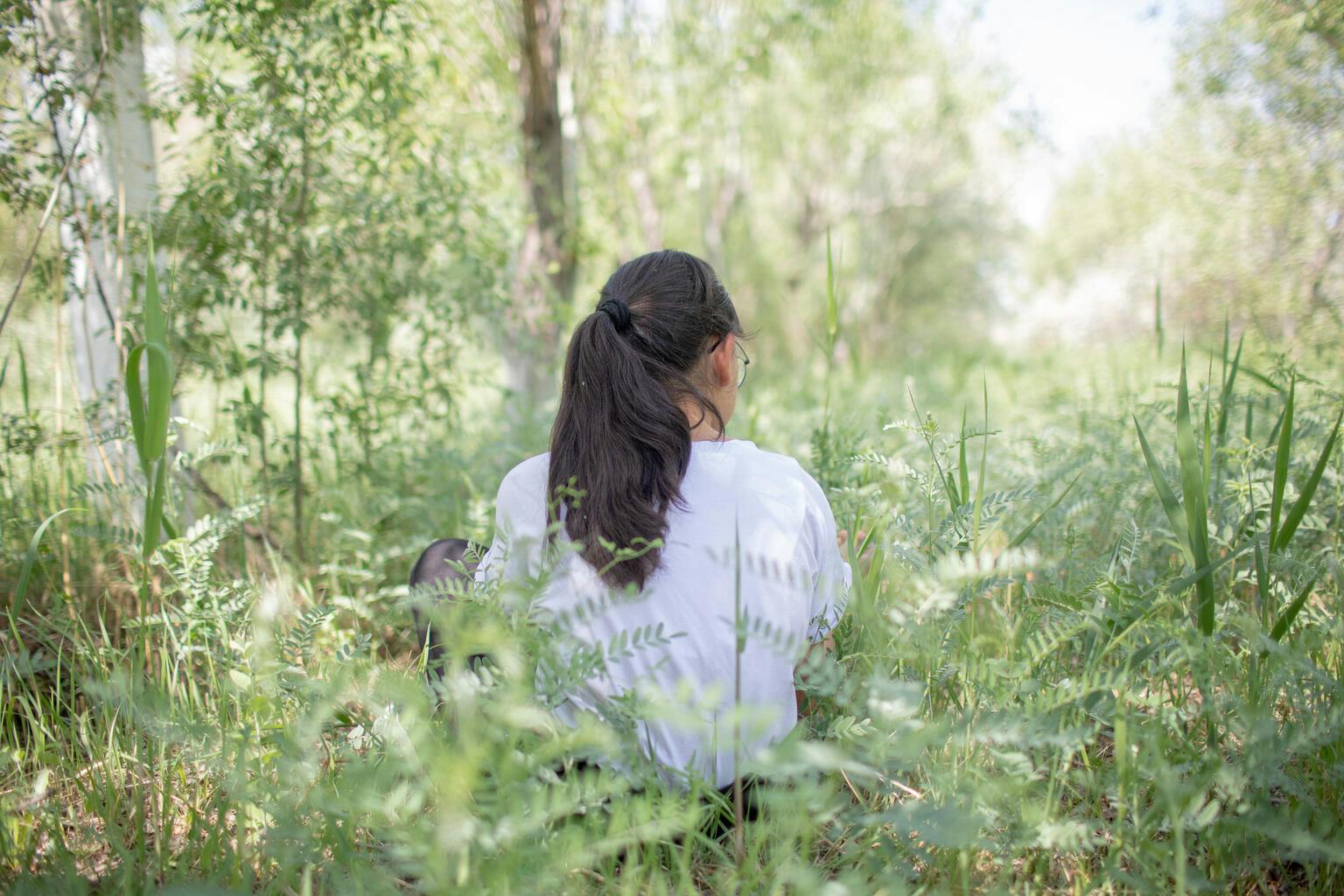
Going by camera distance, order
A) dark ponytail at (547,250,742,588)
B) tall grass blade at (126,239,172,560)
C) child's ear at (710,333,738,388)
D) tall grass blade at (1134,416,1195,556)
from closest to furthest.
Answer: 1. tall grass blade at (126,239,172,560)
2. dark ponytail at (547,250,742,588)
3. tall grass blade at (1134,416,1195,556)
4. child's ear at (710,333,738,388)

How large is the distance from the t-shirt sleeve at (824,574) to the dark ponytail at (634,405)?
31 centimetres

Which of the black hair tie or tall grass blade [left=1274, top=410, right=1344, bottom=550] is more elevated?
the black hair tie

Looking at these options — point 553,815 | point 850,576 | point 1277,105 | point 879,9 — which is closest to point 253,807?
point 553,815

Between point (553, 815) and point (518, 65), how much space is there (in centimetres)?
559

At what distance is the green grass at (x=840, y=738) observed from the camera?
128cm

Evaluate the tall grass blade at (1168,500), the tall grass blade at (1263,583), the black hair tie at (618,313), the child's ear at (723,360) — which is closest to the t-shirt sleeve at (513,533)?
the black hair tie at (618,313)

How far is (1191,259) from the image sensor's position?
6.55 m

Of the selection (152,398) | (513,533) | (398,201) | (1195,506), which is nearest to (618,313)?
(513,533)

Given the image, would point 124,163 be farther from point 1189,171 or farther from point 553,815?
point 1189,171

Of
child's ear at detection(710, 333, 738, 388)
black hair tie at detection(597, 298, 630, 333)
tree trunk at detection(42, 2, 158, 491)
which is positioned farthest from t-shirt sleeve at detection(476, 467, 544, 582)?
tree trunk at detection(42, 2, 158, 491)

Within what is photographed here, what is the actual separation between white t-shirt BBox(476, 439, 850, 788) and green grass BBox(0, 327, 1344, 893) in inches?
3.1

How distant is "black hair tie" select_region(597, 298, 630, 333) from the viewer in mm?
1828

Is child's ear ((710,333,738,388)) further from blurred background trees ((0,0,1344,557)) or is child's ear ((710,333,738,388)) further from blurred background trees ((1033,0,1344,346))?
blurred background trees ((1033,0,1344,346))

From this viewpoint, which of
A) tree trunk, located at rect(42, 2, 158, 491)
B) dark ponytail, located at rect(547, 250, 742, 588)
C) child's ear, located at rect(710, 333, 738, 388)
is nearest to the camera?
dark ponytail, located at rect(547, 250, 742, 588)
